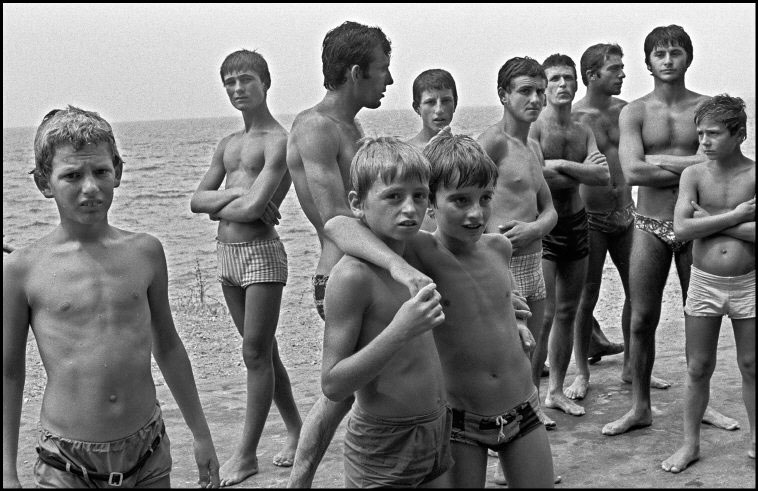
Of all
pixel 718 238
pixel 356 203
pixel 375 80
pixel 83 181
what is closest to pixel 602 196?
pixel 718 238

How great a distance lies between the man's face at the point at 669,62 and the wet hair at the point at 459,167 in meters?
2.34

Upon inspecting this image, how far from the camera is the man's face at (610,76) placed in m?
5.93

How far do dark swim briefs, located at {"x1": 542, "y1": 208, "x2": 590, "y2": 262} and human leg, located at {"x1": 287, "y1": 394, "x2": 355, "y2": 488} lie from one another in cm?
221

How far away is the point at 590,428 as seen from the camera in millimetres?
5312

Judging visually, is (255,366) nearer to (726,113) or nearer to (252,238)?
(252,238)

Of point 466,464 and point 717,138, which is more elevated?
point 717,138

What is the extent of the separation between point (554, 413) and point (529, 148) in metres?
Result: 1.64

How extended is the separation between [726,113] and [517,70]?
45.0 inches

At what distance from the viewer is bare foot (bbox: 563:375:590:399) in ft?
19.2

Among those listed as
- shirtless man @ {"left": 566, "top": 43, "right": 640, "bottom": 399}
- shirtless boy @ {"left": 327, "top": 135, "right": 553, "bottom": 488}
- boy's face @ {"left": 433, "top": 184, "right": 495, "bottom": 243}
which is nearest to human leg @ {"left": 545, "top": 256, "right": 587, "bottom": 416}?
shirtless man @ {"left": 566, "top": 43, "right": 640, "bottom": 399}

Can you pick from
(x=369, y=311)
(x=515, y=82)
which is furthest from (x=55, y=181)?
(x=515, y=82)

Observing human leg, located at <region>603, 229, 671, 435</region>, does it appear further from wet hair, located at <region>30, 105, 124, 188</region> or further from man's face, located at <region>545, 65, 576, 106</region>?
wet hair, located at <region>30, 105, 124, 188</region>

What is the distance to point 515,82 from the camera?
507cm

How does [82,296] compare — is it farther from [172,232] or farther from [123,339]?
[172,232]
